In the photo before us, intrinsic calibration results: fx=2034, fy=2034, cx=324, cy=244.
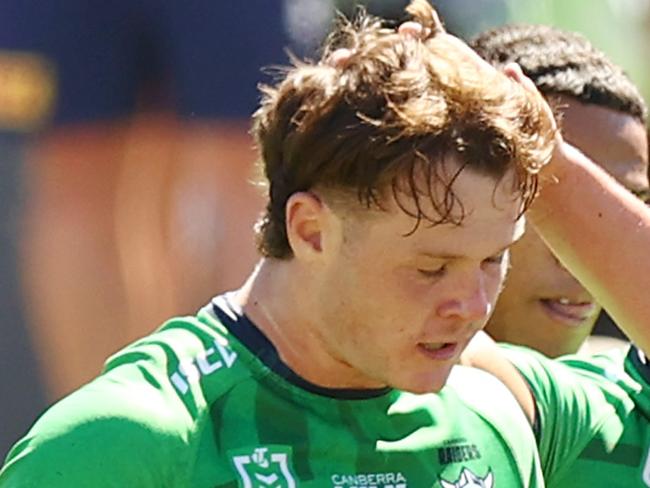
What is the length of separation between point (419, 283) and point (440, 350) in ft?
0.39

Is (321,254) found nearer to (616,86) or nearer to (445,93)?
(445,93)

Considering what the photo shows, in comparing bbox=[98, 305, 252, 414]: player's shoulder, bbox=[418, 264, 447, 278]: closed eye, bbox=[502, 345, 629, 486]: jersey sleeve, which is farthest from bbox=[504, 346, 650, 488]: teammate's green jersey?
bbox=[98, 305, 252, 414]: player's shoulder

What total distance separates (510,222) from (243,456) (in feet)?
1.74

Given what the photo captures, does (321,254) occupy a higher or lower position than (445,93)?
lower

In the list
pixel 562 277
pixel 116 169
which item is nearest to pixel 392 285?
pixel 562 277

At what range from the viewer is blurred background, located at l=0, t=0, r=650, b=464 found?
16.2 feet

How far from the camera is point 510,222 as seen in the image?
3.05 metres

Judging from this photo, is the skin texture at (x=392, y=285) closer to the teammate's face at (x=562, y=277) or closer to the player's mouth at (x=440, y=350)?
the player's mouth at (x=440, y=350)

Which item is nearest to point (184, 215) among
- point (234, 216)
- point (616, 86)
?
point (234, 216)

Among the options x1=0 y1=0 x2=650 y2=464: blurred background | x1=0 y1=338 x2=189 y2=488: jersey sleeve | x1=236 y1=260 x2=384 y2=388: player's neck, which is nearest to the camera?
x1=0 y1=338 x2=189 y2=488: jersey sleeve

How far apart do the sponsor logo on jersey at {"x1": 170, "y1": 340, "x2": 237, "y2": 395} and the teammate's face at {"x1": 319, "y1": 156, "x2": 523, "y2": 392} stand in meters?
0.17

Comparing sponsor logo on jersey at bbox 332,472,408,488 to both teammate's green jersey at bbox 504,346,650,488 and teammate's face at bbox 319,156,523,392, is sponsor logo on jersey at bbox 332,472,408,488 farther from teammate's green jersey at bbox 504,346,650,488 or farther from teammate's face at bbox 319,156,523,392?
teammate's green jersey at bbox 504,346,650,488

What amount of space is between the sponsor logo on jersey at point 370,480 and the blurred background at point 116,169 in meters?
1.95

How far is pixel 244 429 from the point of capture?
3027 mm
